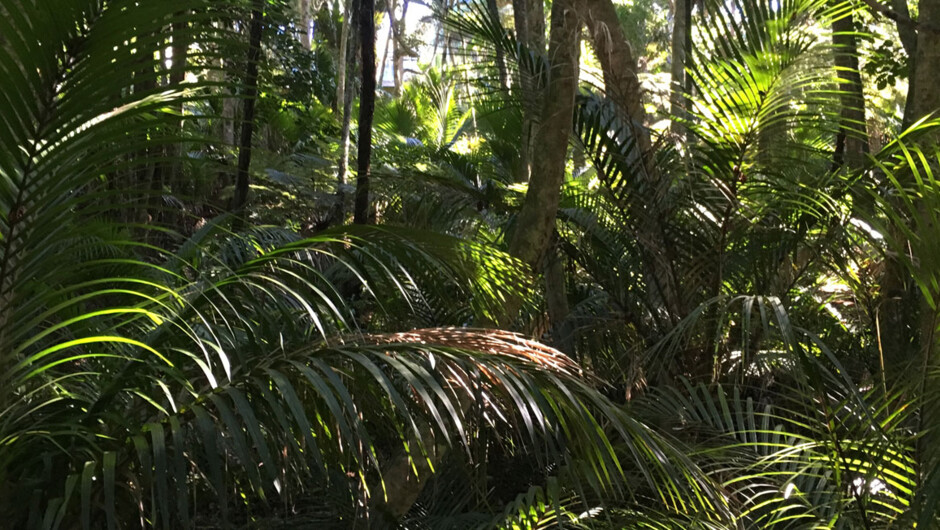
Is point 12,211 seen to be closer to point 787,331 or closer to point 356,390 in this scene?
point 356,390

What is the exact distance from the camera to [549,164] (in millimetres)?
3729

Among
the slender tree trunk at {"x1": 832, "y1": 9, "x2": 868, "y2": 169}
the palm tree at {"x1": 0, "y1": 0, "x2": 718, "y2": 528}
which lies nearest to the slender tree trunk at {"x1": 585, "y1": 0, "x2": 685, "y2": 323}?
the slender tree trunk at {"x1": 832, "y1": 9, "x2": 868, "y2": 169}

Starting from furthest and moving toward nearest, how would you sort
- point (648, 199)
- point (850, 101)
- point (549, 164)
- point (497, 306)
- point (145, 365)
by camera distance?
point (850, 101), point (648, 199), point (549, 164), point (497, 306), point (145, 365)

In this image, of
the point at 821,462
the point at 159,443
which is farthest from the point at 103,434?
the point at 821,462

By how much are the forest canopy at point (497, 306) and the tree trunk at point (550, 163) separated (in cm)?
1

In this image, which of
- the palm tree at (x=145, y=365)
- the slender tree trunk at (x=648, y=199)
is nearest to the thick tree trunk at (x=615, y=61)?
the slender tree trunk at (x=648, y=199)

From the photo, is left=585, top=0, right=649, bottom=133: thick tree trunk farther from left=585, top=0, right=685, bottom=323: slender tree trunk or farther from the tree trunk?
the tree trunk

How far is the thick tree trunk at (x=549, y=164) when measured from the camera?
3697mm

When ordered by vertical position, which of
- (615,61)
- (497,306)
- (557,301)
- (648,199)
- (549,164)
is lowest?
(557,301)

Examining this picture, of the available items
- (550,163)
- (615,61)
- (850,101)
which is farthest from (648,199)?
(850,101)

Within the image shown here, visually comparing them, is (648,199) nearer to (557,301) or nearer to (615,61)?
(557,301)

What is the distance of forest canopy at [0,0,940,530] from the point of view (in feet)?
5.86

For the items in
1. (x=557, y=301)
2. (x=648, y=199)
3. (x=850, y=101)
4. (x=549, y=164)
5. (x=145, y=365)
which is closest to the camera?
(x=145, y=365)

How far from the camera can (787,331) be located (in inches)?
85.9
